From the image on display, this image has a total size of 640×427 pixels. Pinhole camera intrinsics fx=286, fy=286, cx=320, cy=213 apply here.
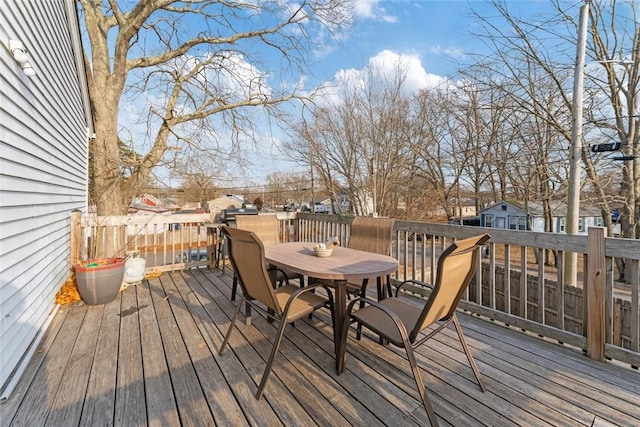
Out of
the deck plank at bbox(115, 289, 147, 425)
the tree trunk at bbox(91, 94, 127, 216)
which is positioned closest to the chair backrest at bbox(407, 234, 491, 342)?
the deck plank at bbox(115, 289, 147, 425)

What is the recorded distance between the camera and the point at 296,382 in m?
1.92

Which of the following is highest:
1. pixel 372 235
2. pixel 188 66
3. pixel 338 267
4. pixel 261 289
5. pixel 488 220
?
pixel 188 66

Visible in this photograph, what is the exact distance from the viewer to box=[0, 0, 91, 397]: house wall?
207 cm

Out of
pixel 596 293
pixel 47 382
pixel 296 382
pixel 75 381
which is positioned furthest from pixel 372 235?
pixel 47 382

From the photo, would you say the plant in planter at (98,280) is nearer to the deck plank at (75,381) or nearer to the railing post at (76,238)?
the deck plank at (75,381)

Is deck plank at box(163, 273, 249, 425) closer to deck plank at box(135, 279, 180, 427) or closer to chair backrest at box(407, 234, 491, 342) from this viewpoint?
deck plank at box(135, 279, 180, 427)

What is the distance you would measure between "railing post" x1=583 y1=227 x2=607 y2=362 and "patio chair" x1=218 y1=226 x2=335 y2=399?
196 cm

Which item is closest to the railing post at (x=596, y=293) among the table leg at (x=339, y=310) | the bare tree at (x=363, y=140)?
the table leg at (x=339, y=310)

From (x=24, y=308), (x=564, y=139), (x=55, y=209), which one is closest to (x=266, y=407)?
(x=24, y=308)

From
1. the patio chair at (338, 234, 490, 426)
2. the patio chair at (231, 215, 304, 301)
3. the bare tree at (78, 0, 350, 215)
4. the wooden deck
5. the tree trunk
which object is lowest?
the wooden deck

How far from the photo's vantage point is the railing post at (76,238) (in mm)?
3855

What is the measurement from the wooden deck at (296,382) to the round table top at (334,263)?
69cm

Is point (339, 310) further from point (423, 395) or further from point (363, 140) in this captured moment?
point (363, 140)

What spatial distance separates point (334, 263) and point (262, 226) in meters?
1.70
